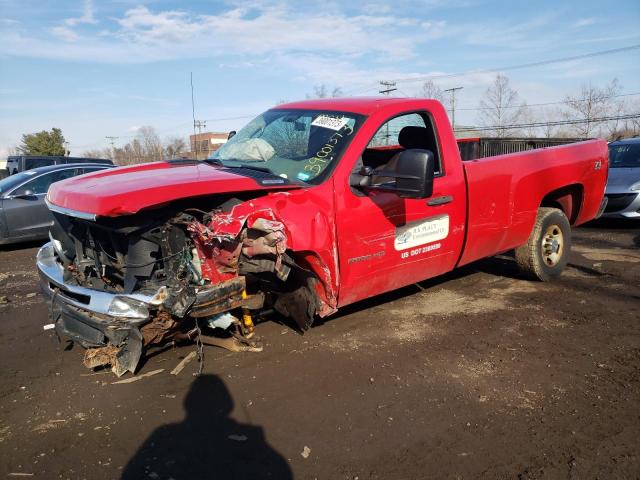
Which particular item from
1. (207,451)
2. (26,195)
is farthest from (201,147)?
(207,451)

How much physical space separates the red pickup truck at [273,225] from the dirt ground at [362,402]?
374mm

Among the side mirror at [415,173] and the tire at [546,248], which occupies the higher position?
the side mirror at [415,173]

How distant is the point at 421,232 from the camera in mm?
4246

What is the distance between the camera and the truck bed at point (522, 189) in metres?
4.68

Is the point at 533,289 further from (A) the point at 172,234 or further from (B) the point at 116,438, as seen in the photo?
(B) the point at 116,438

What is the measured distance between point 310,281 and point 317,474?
151 cm

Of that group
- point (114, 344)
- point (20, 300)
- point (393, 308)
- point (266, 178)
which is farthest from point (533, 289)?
point (20, 300)

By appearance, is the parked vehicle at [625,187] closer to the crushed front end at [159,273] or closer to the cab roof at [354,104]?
the cab roof at [354,104]

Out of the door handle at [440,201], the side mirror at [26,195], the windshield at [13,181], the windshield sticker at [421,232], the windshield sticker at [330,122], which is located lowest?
the windshield sticker at [421,232]

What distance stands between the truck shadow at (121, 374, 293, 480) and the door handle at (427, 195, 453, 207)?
2293mm

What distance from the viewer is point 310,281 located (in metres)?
3.77

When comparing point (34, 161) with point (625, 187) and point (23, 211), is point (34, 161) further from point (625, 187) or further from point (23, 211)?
point (625, 187)

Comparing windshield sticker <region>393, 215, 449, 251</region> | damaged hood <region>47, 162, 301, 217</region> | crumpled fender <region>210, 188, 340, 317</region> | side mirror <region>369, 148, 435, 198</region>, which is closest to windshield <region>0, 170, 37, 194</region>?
damaged hood <region>47, 162, 301, 217</region>

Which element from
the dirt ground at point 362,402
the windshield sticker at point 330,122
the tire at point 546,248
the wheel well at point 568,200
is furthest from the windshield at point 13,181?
the wheel well at point 568,200
